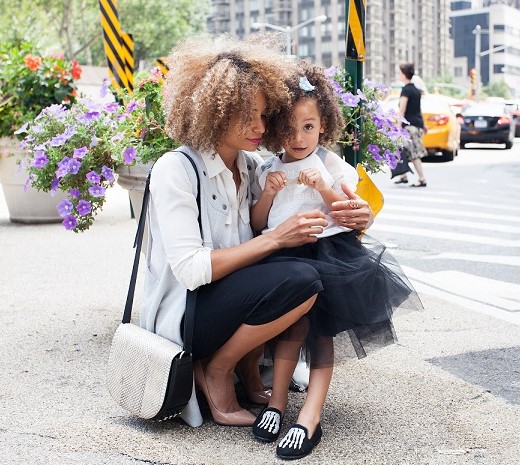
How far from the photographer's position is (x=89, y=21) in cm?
4462

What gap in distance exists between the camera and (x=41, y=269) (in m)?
7.40

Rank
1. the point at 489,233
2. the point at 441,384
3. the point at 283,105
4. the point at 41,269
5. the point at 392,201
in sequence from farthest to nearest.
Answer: the point at 392,201
the point at 489,233
the point at 41,269
the point at 441,384
the point at 283,105

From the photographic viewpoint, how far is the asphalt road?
11.1ft

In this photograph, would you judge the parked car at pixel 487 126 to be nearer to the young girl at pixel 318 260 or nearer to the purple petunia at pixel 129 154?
the purple petunia at pixel 129 154

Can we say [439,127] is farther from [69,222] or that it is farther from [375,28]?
[375,28]

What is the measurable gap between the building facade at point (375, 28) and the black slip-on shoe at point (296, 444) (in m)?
121

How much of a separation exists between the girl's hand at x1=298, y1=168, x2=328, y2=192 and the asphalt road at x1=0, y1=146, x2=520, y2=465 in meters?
0.92

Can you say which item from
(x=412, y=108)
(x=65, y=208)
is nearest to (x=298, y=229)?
(x=65, y=208)

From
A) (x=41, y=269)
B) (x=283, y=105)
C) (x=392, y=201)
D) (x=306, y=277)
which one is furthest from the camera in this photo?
(x=392, y=201)

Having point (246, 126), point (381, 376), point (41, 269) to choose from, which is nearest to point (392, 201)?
point (41, 269)

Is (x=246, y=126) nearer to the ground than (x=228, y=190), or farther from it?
farther from it

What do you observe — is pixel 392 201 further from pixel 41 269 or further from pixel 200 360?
pixel 200 360

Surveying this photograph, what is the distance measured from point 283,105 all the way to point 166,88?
1.63 ft

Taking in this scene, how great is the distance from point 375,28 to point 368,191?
125 meters
